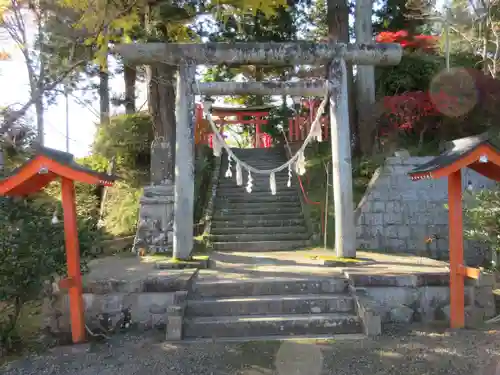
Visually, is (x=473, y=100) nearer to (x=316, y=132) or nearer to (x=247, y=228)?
(x=316, y=132)

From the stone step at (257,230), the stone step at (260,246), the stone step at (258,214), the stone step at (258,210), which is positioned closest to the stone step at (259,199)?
the stone step at (258,210)

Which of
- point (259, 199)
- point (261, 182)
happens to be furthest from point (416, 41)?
point (259, 199)

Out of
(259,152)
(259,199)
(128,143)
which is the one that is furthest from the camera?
(259,152)

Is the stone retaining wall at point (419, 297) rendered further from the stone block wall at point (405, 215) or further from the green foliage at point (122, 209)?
the green foliage at point (122, 209)

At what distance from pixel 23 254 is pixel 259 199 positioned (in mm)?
8052

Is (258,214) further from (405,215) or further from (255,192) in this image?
(405,215)

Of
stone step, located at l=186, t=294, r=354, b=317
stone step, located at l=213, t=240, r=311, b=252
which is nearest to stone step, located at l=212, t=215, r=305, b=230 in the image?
stone step, located at l=213, t=240, r=311, b=252

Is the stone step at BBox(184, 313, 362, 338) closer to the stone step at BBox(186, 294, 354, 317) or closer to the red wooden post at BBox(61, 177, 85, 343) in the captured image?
the stone step at BBox(186, 294, 354, 317)

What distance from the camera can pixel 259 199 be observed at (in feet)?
41.0

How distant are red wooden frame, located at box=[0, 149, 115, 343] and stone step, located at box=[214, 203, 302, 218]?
20.6 ft

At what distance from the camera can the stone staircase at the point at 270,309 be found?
17.7 feet

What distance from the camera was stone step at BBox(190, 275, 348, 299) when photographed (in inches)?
239

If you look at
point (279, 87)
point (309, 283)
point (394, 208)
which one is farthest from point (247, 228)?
point (309, 283)

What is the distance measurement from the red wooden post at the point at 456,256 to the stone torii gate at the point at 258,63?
6.62ft
